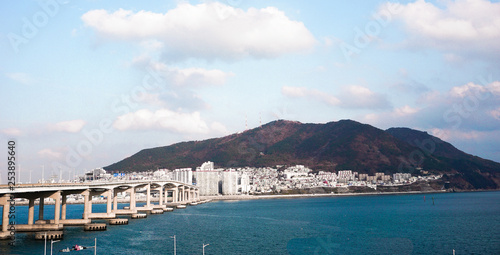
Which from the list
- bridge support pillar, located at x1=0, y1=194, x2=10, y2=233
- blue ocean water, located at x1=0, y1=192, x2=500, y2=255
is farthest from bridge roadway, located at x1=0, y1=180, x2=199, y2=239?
blue ocean water, located at x1=0, y1=192, x2=500, y2=255

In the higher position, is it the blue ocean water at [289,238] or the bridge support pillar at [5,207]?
the bridge support pillar at [5,207]

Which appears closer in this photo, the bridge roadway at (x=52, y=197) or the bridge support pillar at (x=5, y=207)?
the bridge support pillar at (x=5, y=207)

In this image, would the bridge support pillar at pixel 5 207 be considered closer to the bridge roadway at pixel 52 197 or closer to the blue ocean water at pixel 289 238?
the bridge roadway at pixel 52 197

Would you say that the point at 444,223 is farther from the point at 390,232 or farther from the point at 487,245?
the point at 487,245

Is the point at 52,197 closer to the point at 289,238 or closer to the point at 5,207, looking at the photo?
the point at 5,207

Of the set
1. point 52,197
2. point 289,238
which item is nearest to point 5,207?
point 52,197

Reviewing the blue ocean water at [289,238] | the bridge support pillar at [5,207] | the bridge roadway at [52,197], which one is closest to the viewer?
the blue ocean water at [289,238]

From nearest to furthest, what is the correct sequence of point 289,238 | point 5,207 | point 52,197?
point 5,207 < point 289,238 < point 52,197

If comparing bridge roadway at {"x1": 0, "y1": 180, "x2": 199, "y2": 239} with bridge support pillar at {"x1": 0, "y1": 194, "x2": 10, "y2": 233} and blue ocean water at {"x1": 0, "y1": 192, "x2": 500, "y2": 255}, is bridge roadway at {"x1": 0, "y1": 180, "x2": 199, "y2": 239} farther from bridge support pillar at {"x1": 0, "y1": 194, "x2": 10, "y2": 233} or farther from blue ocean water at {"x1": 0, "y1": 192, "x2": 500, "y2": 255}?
blue ocean water at {"x1": 0, "y1": 192, "x2": 500, "y2": 255}

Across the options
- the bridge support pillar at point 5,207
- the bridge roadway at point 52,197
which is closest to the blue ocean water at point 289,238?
the bridge support pillar at point 5,207

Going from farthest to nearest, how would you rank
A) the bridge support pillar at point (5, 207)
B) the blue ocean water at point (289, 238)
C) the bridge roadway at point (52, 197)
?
the bridge roadway at point (52, 197) < the bridge support pillar at point (5, 207) < the blue ocean water at point (289, 238)

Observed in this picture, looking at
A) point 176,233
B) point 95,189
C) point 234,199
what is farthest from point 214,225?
point 234,199
